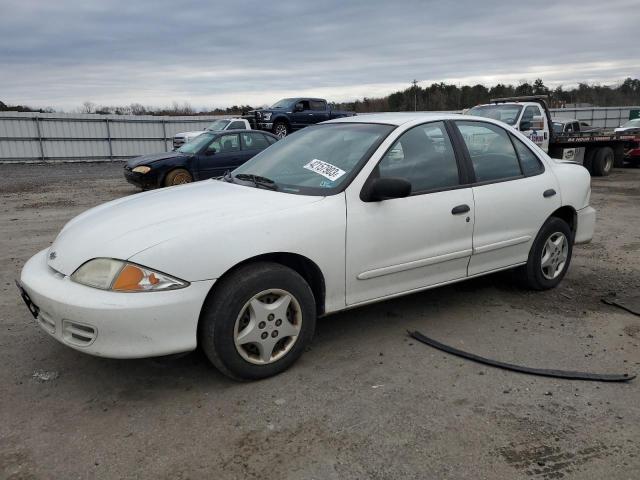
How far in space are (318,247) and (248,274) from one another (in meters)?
0.50

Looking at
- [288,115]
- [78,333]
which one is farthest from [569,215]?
[288,115]

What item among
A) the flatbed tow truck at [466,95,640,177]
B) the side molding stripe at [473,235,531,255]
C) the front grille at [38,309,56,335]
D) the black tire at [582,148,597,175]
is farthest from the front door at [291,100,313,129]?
the front grille at [38,309,56,335]

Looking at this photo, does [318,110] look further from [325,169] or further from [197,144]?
[325,169]

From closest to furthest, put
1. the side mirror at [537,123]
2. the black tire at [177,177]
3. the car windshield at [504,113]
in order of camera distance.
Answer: the black tire at [177,177], the car windshield at [504,113], the side mirror at [537,123]

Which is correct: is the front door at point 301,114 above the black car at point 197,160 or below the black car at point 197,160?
above

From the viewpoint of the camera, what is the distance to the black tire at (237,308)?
301 cm

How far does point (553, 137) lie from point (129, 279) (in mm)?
13402

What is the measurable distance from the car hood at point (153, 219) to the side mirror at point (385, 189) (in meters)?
0.36

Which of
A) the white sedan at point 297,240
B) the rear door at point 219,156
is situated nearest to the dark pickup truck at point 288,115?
the rear door at point 219,156

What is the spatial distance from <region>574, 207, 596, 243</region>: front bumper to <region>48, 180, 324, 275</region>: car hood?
2.93 m

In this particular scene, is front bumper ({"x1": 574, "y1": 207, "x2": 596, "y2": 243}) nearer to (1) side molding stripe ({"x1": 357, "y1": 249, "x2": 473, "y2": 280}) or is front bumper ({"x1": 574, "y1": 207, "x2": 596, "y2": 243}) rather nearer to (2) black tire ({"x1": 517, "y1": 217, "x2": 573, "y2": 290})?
(2) black tire ({"x1": 517, "y1": 217, "x2": 573, "y2": 290})

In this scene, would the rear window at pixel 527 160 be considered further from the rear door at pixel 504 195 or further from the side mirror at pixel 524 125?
the side mirror at pixel 524 125

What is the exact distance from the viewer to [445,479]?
7.84ft

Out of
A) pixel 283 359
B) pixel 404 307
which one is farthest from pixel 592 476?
pixel 404 307
